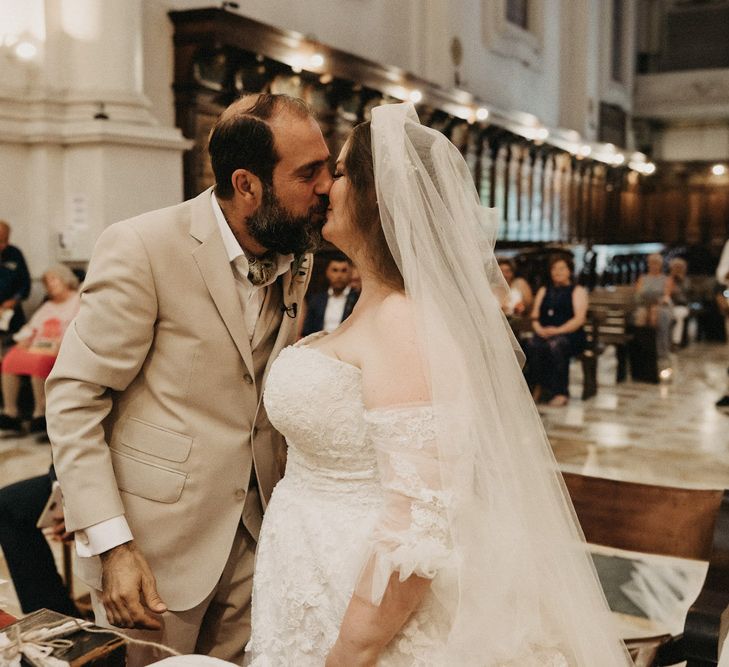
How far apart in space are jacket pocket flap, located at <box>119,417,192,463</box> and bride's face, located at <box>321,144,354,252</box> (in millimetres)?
602

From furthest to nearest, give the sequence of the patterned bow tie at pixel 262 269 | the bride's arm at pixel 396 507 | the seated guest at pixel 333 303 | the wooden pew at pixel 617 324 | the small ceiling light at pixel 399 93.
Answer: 1. the small ceiling light at pixel 399 93
2. the wooden pew at pixel 617 324
3. the seated guest at pixel 333 303
4. the patterned bow tie at pixel 262 269
5. the bride's arm at pixel 396 507

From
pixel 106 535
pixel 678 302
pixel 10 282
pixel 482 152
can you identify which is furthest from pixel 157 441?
pixel 482 152

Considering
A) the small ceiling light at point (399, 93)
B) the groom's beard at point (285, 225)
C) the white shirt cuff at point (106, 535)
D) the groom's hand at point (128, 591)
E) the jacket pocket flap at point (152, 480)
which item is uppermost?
the small ceiling light at point (399, 93)

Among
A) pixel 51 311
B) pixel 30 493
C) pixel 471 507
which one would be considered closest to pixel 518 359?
pixel 471 507

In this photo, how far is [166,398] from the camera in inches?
78.6

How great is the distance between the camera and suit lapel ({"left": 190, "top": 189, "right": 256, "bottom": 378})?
200 centimetres

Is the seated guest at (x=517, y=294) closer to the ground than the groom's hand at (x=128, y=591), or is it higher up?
higher up

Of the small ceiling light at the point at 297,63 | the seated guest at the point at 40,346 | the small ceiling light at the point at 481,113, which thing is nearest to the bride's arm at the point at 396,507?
the seated guest at the point at 40,346

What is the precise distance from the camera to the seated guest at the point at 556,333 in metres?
9.12

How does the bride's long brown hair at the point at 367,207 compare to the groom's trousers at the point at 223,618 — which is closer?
the bride's long brown hair at the point at 367,207

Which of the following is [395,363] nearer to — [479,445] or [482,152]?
[479,445]

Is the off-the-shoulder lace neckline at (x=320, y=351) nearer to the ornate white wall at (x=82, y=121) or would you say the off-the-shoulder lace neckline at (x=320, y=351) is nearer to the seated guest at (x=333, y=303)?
the seated guest at (x=333, y=303)

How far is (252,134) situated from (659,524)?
153 cm

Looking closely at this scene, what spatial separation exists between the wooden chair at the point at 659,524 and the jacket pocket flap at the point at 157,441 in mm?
1166
